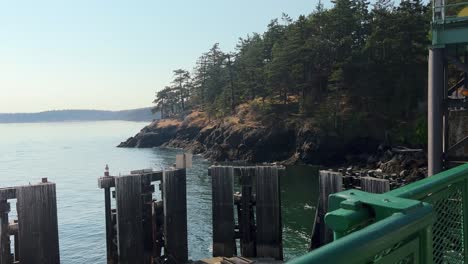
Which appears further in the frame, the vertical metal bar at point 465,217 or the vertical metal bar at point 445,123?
the vertical metal bar at point 445,123

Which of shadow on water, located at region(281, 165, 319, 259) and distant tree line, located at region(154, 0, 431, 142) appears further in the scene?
distant tree line, located at region(154, 0, 431, 142)

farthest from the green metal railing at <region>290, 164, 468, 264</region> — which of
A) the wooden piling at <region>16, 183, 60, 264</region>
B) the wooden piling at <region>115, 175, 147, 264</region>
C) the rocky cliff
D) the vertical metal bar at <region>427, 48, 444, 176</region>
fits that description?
the rocky cliff

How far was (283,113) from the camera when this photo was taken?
5719 centimetres

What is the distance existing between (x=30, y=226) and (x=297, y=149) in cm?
4049

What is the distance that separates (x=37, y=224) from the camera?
1323cm

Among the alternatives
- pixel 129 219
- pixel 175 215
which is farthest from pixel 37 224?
pixel 175 215

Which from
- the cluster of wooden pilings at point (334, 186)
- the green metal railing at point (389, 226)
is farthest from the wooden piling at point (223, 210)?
the green metal railing at point (389, 226)

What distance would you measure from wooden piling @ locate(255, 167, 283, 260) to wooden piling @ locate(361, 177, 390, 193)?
306cm

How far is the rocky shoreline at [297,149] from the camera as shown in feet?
137

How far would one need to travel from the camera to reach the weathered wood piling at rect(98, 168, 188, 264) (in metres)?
14.6

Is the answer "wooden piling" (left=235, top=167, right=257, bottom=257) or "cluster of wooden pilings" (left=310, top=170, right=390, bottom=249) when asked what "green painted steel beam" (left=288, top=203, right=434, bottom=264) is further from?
"wooden piling" (left=235, top=167, right=257, bottom=257)

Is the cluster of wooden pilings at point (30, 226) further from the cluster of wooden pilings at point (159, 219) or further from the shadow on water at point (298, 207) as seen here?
the shadow on water at point (298, 207)

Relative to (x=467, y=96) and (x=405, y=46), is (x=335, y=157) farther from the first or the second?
(x=467, y=96)

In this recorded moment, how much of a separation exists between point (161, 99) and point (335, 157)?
70.4 m
